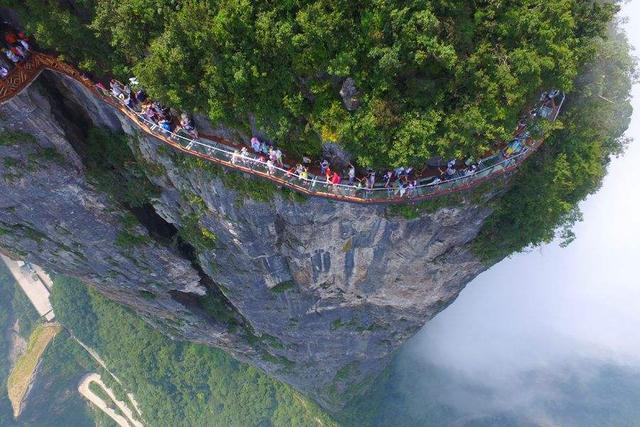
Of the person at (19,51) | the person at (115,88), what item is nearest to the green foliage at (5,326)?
the person at (19,51)

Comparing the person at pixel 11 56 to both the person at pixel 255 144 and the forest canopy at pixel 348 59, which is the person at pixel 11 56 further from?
the person at pixel 255 144

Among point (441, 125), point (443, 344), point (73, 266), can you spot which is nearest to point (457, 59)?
point (441, 125)

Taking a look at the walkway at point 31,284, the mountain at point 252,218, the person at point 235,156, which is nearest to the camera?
the person at point 235,156

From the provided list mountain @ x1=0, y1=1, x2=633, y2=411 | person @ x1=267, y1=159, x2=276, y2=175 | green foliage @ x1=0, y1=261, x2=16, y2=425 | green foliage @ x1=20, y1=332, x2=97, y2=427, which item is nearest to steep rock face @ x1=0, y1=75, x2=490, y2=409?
mountain @ x1=0, y1=1, x2=633, y2=411

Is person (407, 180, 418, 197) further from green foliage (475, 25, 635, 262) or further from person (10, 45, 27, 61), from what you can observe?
person (10, 45, 27, 61)

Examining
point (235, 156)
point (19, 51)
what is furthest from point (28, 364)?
point (235, 156)

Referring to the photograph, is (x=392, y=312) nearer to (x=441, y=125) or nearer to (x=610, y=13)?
(x=441, y=125)

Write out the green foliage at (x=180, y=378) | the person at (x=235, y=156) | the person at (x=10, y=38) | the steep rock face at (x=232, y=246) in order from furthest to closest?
the green foliage at (x=180, y=378) → the steep rock face at (x=232, y=246) → the person at (x=235, y=156) → the person at (x=10, y=38)
